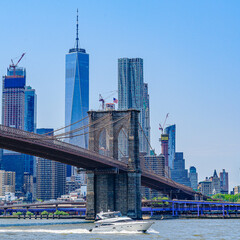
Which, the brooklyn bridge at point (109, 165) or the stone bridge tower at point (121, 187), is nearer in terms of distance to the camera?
the brooklyn bridge at point (109, 165)

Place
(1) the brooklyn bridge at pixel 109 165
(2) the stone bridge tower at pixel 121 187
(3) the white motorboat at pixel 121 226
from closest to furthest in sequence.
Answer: (3) the white motorboat at pixel 121 226, (1) the brooklyn bridge at pixel 109 165, (2) the stone bridge tower at pixel 121 187

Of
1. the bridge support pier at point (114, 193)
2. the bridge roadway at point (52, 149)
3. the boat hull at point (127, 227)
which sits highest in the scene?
the bridge roadway at point (52, 149)

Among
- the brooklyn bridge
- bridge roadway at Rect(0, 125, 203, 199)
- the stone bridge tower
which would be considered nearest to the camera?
bridge roadway at Rect(0, 125, 203, 199)

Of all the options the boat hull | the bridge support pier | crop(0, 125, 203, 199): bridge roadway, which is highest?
crop(0, 125, 203, 199): bridge roadway

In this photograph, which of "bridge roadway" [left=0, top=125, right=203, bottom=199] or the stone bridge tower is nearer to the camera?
"bridge roadway" [left=0, top=125, right=203, bottom=199]

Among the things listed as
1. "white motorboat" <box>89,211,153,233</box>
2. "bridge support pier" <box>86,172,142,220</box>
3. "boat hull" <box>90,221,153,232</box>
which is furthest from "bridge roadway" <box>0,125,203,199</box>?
"boat hull" <box>90,221,153,232</box>

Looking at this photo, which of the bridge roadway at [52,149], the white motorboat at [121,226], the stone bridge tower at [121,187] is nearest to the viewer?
the white motorboat at [121,226]

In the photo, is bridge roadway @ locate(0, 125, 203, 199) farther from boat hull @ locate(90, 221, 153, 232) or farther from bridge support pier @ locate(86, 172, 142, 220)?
boat hull @ locate(90, 221, 153, 232)

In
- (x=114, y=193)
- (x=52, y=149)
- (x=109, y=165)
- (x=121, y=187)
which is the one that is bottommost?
(x=114, y=193)

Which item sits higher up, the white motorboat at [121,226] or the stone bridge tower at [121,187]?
the stone bridge tower at [121,187]

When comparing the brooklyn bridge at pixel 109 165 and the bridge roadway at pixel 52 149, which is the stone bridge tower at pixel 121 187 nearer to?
the brooklyn bridge at pixel 109 165

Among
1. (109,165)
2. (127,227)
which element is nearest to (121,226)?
(127,227)

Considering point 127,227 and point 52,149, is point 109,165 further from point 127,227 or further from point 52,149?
point 127,227

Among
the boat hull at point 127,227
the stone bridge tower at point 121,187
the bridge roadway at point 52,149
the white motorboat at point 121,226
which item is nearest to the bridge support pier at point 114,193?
the stone bridge tower at point 121,187
